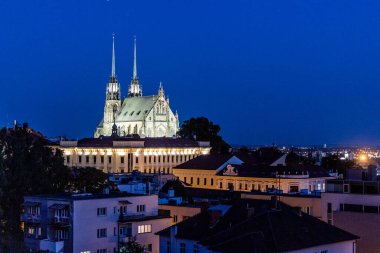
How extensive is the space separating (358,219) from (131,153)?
A: 110447 millimetres

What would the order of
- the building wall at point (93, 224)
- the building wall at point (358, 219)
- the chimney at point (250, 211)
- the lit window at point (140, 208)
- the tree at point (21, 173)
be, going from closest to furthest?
the chimney at point (250, 211)
the building wall at point (358, 219)
the building wall at point (93, 224)
the lit window at point (140, 208)
the tree at point (21, 173)

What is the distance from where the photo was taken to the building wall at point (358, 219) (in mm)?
47875

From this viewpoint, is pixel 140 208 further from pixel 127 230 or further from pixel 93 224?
pixel 93 224

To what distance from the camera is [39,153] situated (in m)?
70.1

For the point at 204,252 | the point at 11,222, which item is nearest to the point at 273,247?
the point at 204,252

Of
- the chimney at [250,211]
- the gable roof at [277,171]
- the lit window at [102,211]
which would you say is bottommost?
the lit window at [102,211]

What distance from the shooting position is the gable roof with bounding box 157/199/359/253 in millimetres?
37125

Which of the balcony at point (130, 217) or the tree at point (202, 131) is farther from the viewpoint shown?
the tree at point (202, 131)

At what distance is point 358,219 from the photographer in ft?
163

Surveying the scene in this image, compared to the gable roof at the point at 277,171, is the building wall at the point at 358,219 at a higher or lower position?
lower

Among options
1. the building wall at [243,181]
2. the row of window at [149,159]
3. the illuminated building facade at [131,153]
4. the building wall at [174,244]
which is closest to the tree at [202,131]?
the illuminated building facade at [131,153]

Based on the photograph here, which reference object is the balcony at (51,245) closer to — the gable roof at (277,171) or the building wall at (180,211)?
the building wall at (180,211)

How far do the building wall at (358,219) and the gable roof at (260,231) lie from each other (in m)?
5.92

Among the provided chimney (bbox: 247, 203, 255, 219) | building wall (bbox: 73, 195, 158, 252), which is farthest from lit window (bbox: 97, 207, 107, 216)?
chimney (bbox: 247, 203, 255, 219)
